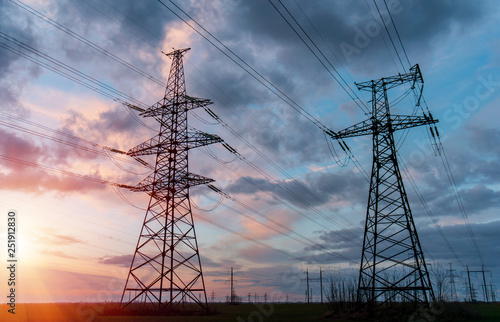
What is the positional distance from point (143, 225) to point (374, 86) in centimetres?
2414

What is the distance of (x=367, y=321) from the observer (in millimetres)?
28250

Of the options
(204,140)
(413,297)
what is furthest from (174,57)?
(413,297)

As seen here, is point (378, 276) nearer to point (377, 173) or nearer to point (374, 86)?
point (377, 173)

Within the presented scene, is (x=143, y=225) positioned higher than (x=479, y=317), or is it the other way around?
(x=143, y=225)

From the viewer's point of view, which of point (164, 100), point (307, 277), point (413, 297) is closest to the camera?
point (413, 297)

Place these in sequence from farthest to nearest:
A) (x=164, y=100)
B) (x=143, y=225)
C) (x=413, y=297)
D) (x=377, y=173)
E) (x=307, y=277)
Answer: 1. (x=307, y=277)
2. (x=164, y=100)
3. (x=143, y=225)
4. (x=377, y=173)
5. (x=413, y=297)

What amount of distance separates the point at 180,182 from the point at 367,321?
19.5 meters

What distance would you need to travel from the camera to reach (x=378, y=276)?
27.8 metres

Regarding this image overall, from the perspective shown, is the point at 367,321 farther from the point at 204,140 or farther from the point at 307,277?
the point at 307,277

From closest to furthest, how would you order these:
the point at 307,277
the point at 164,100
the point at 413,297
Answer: the point at 413,297, the point at 164,100, the point at 307,277

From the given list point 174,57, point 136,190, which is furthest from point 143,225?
point 174,57

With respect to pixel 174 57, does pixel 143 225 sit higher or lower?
lower

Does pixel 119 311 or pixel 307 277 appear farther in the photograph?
pixel 307 277

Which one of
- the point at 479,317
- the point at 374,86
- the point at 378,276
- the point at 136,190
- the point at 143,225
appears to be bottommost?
the point at 479,317
